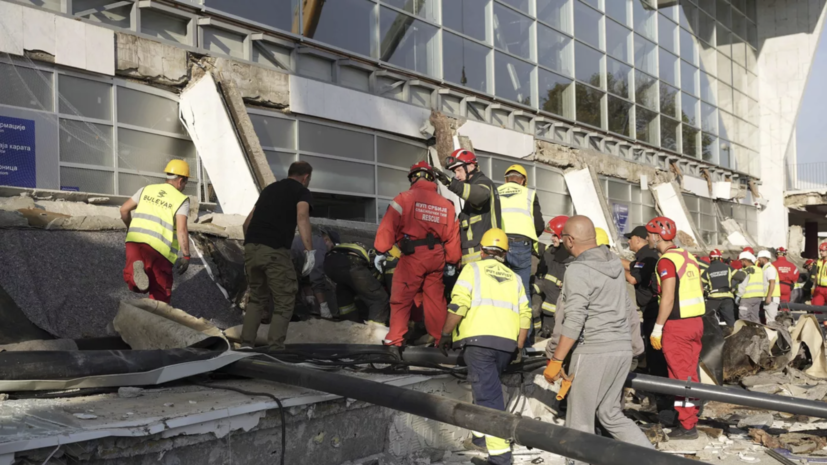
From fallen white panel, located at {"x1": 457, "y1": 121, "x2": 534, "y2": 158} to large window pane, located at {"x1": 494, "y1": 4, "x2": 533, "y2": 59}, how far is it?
2111 mm

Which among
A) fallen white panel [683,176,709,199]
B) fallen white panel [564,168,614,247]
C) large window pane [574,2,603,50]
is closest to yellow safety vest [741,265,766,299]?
fallen white panel [564,168,614,247]

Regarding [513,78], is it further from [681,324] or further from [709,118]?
[709,118]

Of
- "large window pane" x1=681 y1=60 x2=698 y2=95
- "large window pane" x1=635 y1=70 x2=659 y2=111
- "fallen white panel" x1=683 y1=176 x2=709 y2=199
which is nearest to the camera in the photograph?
"large window pane" x1=635 y1=70 x2=659 y2=111

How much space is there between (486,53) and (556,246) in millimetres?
9029

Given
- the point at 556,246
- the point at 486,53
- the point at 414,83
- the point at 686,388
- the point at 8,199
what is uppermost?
the point at 486,53

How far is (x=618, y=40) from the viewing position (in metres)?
21.4

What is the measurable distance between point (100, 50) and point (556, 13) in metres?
12.9

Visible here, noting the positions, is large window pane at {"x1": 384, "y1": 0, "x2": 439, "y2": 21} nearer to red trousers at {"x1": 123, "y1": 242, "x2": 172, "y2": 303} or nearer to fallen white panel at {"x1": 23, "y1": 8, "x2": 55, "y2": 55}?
fallen white panel at {"x1": 23, "y1": 8, "x2": 55, "y2": 55}

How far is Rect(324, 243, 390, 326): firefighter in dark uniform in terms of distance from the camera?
7.58m

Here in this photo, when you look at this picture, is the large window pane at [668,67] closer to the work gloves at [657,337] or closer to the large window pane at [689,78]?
the large window pane at [689,78]

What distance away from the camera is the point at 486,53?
15.9m

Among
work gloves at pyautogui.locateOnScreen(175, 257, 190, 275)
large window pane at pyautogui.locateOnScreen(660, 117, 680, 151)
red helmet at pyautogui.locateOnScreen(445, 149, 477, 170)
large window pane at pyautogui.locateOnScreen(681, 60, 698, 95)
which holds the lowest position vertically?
work gloves at pyautogui.locateOnScreen(175, 257, 190, 275)

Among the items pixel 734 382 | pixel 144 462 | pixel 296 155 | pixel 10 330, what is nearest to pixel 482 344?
pixel 144 462

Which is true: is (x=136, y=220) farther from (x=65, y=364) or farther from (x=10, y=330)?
(x=65, y=364)
